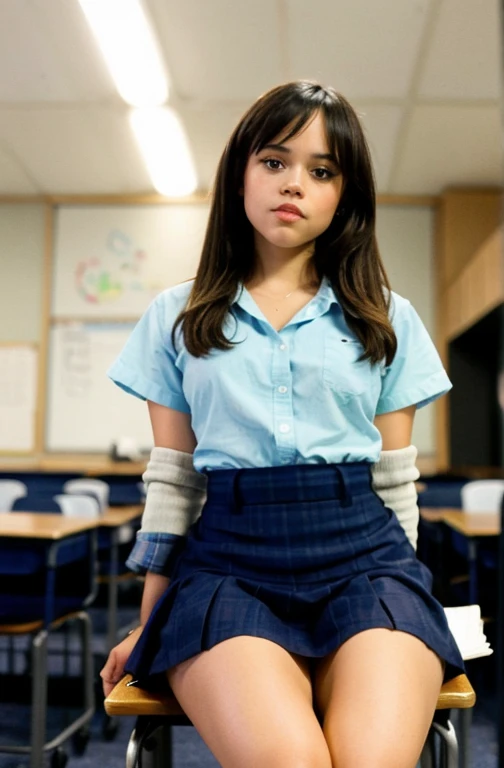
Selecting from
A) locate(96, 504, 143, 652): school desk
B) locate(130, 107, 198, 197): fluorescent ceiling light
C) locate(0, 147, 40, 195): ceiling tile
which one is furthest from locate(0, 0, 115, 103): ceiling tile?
locate(96, 504, 143, 652): school desk

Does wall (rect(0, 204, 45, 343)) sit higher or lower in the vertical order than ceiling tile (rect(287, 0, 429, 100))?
lower

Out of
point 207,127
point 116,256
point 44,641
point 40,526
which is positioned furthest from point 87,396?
point 44,641

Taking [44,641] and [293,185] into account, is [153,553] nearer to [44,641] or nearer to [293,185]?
[293,185]

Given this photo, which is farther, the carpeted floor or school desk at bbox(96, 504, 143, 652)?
school desk at bbox(96, 504, 143, 652)

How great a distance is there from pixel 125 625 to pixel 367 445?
11.6 ft

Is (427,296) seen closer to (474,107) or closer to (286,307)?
(474,107)

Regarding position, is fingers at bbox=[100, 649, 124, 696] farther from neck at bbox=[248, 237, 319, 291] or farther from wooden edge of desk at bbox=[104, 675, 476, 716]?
neck at bbox=[248, 237, 319, 291]

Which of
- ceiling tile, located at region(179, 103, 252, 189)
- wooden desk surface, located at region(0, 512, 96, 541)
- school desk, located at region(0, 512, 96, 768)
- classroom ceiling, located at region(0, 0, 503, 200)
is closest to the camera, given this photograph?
school desk, located at region(0, 512, 96, 768)

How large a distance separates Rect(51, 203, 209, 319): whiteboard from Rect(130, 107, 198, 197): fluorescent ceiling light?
0.30 metres

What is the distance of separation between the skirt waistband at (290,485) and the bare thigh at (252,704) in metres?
0.20

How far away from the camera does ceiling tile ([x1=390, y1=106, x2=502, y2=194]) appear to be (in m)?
4.96

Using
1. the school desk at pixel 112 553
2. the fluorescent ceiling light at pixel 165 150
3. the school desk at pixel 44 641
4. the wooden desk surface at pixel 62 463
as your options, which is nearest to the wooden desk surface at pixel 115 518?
the school desk at pixel 112 553

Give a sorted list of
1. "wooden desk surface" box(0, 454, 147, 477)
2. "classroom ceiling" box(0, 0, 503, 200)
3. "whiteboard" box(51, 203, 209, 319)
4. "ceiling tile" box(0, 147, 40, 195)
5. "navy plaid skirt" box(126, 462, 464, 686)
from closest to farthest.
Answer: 1. "navy plaid skirt" box(126, 462, 464, 686)
2. "classroom ceiling" box(0, 0, 503, 200)
3. "ceiling tile" box(0, 147, 40, 195)
4. "wooden desk surface" box(0, 454, 147, 477)
5. "whiteboard" box(51, 203, 209, 319)

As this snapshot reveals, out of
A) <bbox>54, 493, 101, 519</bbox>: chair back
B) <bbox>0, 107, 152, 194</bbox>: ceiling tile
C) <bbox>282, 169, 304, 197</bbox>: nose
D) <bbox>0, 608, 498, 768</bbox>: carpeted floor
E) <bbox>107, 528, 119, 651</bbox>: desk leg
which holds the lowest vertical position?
<bbox>0, 608, 498, 768</bbox>: carpeted floor
